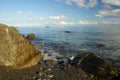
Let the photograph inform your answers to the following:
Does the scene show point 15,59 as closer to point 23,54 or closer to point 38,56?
point 23,54

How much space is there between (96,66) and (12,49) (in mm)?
8217

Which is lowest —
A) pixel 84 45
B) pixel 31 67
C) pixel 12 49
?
pixel 84 45

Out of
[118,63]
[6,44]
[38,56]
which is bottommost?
[118,63]

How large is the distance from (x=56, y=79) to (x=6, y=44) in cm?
608

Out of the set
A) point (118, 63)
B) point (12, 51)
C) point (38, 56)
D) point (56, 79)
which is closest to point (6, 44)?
point (12, 51)

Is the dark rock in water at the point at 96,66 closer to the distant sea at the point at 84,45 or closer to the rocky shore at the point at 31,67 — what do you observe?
the rocky shore at the point at 31,67

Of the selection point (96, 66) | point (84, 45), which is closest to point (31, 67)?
point (96, 66)

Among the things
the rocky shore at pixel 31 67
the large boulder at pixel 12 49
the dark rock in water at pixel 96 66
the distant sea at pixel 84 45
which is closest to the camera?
the rocky shore at pixel 31 67

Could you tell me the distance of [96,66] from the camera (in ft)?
59.9

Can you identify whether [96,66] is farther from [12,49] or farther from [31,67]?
[12,49]

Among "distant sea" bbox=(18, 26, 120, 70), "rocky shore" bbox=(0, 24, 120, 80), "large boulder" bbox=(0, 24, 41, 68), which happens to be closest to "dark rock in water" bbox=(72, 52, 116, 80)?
"rocky shore" bbox=(0, 24, 120, 80)

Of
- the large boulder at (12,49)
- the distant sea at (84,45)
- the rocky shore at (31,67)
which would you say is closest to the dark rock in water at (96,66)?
the rocky shore at (31,67)

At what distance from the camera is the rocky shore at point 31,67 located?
16172 mm

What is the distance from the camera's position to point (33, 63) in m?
19.8
